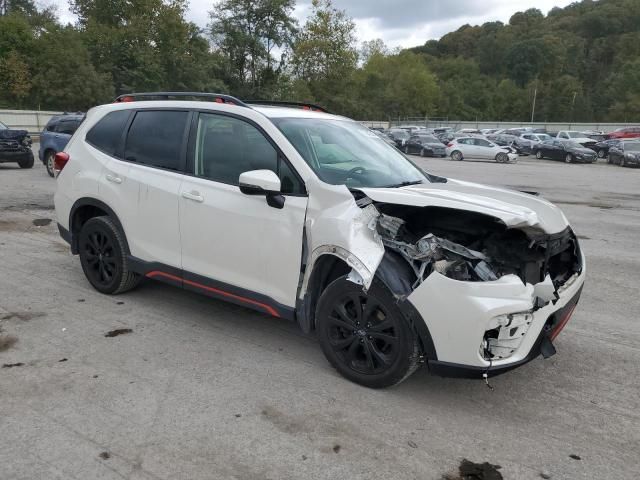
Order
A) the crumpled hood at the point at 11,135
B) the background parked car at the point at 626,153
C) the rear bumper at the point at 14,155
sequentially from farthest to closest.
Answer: the background parked car at the point at 626,153 < the crumpled hood at the point at 11,135 < the rear bumper at the point at 14,155

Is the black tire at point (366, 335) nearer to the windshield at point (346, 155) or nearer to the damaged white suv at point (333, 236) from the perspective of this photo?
the damaged white suv at point (333, 236)

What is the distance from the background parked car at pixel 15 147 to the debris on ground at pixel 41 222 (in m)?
8.75

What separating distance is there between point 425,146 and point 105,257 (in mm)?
31623

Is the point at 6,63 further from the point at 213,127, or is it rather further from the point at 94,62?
the point at 213,127

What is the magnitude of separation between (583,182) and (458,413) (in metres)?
18.4

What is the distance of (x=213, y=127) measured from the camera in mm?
4430

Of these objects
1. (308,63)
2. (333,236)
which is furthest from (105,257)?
(308,63)

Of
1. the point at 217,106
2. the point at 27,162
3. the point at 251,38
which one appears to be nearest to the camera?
the point at 217,106

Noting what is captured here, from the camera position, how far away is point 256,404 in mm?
3443

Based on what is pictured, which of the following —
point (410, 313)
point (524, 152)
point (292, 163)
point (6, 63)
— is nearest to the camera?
point (410, 313)

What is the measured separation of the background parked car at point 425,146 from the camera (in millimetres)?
34625

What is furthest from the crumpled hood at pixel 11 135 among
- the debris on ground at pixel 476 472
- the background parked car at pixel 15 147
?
the debris on ground at pixel 476 472

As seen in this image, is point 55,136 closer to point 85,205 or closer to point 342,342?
point 85,205

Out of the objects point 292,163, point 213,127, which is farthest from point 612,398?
point 213,127
